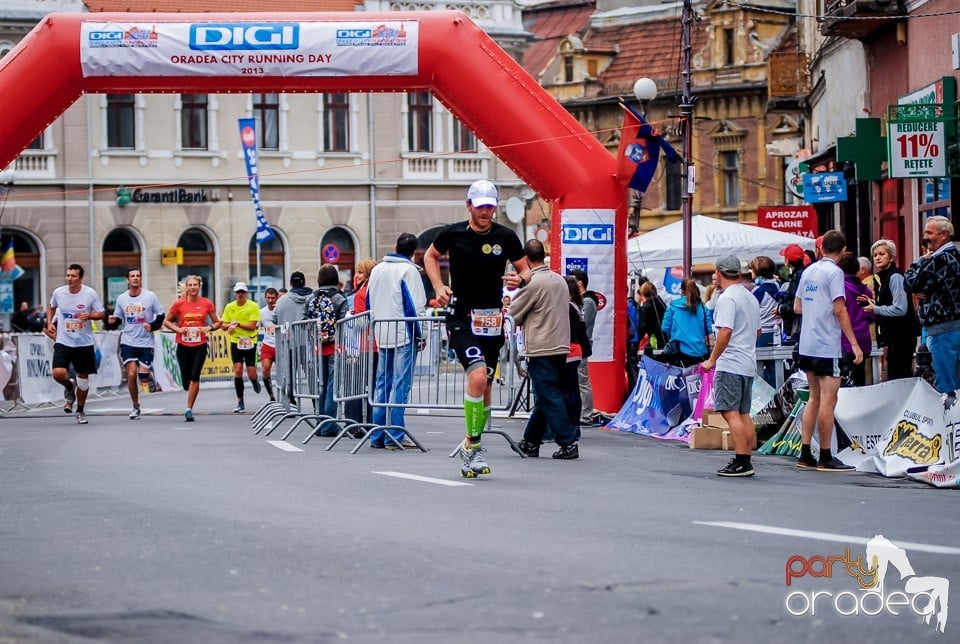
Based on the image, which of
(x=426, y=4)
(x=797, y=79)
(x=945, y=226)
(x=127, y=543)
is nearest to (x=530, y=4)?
(x=426, y=4)

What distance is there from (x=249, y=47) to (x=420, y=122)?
30.5 metres

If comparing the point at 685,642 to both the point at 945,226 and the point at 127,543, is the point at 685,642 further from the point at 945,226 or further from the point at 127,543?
the point at 945,226

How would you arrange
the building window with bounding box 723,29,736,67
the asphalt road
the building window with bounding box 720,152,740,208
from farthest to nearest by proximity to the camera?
the building window with bounding box 723,29,736,67, the building window with bounding box 720,152,740,208, the asphalt road

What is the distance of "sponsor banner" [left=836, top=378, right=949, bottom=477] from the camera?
12906mm

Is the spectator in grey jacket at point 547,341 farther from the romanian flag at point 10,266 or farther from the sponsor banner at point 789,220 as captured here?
the romanian flag at point 10,266

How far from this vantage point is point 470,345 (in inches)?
494

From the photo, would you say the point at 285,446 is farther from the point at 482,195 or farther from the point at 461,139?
the point at 461,139

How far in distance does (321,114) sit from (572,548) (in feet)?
141

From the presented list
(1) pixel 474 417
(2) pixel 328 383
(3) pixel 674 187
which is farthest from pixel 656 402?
(3) pixel 674 187

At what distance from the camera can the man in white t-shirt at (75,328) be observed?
21.3 metres

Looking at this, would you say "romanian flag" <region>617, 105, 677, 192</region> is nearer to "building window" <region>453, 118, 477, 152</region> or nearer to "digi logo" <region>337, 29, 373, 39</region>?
"digi logo" <region>337, 29, 373, 39</region>

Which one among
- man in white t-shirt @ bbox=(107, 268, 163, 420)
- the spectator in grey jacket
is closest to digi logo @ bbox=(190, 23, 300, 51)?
man in white t-shirt @ bbox=(107, 268, 163, 420)

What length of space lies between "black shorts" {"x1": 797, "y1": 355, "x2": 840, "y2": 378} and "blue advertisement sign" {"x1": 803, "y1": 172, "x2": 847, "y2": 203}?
47.8 ft

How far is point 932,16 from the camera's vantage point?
2177 centimetres
